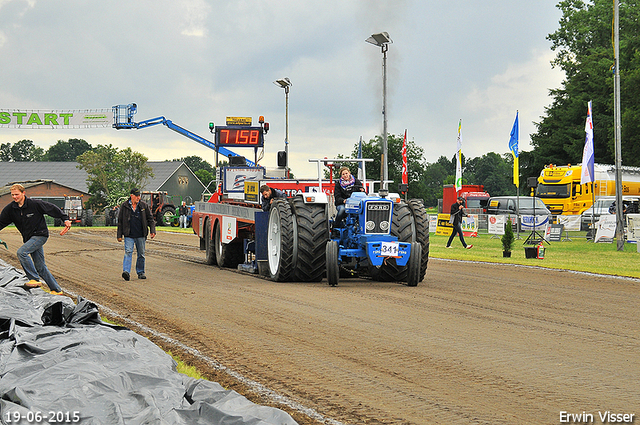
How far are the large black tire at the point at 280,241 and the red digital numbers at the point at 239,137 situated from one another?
479 cm

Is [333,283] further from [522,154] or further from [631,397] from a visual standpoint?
[522,154]

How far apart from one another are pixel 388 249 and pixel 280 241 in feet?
7.03

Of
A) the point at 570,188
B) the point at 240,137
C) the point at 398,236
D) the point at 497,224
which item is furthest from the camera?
the point at 570,188

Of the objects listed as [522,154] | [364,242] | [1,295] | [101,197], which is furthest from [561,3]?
[1,295]

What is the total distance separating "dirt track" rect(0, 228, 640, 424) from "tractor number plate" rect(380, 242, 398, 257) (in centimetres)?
64

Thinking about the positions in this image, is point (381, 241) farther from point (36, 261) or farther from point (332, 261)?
point (36, 261)

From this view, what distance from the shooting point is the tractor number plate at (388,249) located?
11930mm

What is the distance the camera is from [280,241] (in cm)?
1288

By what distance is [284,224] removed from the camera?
501 inches

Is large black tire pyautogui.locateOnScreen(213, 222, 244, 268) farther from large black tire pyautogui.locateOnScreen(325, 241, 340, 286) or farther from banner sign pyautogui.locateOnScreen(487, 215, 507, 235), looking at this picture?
banner sign pyautogui.locateOnScreen(487, 215, 507, 235)

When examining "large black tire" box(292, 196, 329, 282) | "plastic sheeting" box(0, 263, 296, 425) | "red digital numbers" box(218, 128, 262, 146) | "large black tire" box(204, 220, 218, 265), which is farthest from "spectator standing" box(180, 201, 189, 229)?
"plastic sheeting" box(0, 263, 296, 425)

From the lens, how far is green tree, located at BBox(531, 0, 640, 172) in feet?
155

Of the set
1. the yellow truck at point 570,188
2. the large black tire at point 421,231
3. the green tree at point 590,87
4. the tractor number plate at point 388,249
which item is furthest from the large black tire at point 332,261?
the green tree at point 590,87

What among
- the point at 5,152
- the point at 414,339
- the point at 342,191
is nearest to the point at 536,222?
the point at 342,191
